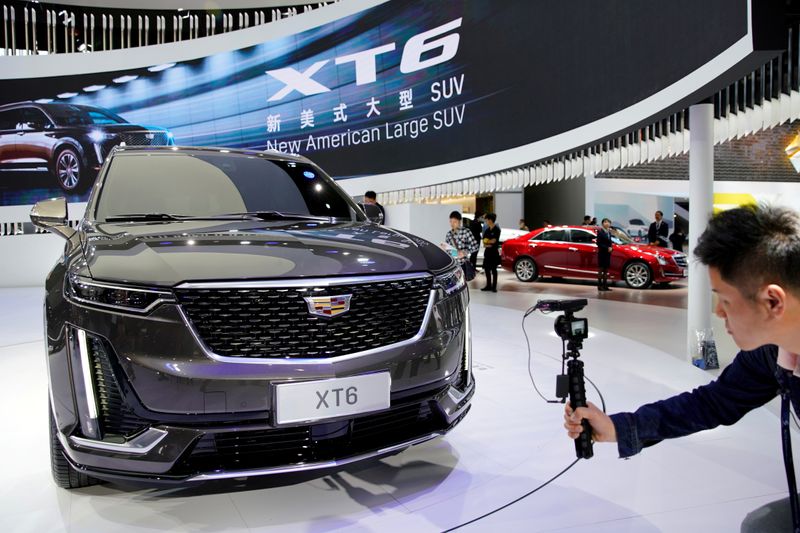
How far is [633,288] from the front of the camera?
10.5 meters

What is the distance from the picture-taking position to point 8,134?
40.6 ft

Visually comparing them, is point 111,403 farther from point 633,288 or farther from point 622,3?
point 633,288

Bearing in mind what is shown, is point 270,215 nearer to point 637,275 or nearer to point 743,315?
point 743,315

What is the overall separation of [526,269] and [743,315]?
10.8m

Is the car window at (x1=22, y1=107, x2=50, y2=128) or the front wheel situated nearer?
the car window at (x1=22, y1=107, x2=50, y2=128)

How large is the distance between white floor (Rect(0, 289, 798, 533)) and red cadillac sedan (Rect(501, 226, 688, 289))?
7215 mm

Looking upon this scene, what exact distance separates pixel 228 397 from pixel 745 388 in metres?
1.45

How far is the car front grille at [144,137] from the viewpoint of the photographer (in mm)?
12086

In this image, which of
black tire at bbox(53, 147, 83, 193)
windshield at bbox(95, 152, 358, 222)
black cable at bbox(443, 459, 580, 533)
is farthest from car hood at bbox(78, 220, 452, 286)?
black tire at bbox(53, 147, 83, 193)

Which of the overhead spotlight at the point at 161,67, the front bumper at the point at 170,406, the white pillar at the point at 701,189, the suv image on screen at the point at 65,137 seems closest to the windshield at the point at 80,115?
the suv image on screen at the point at 65,137

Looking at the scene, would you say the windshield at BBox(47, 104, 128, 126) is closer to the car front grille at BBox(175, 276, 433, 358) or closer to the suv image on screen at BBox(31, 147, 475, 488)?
the suv image on screen at BBox(31, 147, 475, 488)

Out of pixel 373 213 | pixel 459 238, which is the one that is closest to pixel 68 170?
pixel 459 238

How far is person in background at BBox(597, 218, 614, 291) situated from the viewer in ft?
32.9

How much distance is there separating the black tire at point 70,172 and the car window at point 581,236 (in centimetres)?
967
